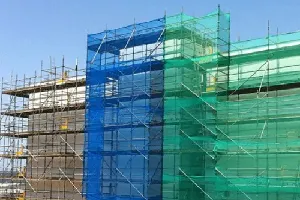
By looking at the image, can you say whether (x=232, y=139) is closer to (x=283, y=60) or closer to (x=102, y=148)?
(x=283, y=60)

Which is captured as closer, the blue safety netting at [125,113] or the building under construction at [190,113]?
the building under construction at [190,113]

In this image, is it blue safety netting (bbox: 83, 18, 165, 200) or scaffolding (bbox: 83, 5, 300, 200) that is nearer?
scaffolding (bbox: 83, 5, 300, 200)

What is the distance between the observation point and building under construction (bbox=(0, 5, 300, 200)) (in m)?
19.0

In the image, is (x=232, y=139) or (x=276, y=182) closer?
(x=276, y=182)

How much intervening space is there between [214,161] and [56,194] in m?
9.99

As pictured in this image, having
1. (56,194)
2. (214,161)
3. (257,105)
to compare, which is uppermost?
(257,105)

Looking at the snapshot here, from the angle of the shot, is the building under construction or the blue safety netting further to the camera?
the blue safety netting

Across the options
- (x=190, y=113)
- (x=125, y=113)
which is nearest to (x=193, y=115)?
(x=190, y=113)

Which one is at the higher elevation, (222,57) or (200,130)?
(222,57)

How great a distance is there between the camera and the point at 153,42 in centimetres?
2211

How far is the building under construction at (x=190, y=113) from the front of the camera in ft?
62.4

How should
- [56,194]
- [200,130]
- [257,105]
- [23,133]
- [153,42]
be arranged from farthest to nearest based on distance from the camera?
[23,133]
[56,194]
[153,42]
[200,130]
[257,105]

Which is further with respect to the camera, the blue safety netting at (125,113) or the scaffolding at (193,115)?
the blue safety netting at (125,113)

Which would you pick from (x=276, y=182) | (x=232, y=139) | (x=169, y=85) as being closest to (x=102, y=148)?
(x=169, y=85)
